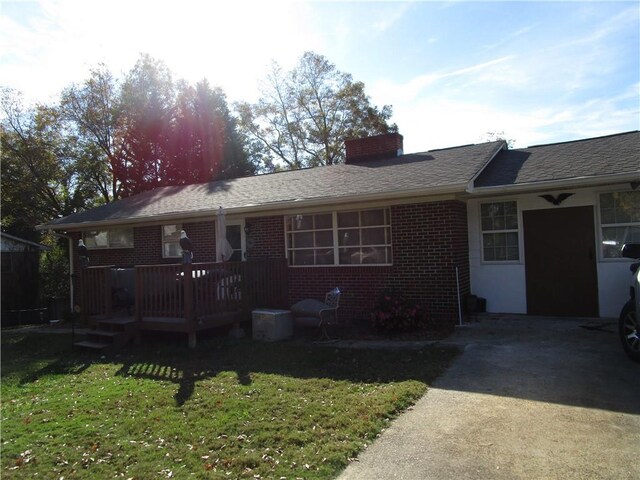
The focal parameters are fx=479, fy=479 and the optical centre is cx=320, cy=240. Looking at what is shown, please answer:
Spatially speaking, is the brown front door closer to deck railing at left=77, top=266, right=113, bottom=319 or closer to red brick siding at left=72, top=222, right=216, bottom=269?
red brick siding at left=72, top=222, right=216, bottom=269

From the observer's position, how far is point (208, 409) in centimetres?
529

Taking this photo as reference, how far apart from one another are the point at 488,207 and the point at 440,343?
3585mm

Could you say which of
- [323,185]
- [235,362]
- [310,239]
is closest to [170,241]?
[310,239]

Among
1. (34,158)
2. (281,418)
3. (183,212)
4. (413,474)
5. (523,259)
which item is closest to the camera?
(413,474)

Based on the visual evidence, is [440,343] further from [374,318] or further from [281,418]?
[281,418]

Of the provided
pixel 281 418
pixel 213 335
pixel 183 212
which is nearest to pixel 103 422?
pixel 281 418

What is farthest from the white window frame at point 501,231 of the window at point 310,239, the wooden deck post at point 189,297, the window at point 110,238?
the window at point 110,238

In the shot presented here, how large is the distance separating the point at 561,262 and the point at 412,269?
110 inches

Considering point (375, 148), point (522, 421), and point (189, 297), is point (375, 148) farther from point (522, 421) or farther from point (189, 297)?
point (522, 421)

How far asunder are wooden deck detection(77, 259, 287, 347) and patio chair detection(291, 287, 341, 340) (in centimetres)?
118

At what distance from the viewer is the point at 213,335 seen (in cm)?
973

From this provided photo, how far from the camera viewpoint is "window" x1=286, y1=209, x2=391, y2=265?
1004cm

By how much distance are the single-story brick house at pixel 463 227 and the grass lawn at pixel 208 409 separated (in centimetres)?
257

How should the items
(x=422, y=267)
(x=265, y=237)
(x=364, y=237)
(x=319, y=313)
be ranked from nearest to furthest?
(x=319, y=313), (x=422, y=267), (x=364, y=237), (x=265, y=237)
